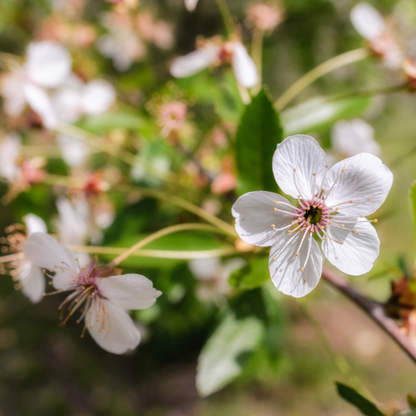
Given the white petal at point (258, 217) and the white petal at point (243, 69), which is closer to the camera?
the white petal at point (258, 217)

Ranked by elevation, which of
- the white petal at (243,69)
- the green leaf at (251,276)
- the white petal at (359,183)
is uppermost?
the white petal at (243,69)

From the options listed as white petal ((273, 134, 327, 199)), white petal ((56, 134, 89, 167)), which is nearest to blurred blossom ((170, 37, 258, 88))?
white petal ((273, 134, 327, 199))

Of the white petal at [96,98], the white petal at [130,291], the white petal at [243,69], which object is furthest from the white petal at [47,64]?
the white petal at [130,291]

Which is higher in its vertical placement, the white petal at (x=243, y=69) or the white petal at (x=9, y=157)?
the white petal at (x=243, y=69)

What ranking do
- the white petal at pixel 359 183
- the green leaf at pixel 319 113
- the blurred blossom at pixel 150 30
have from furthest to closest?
the blurred blossom at pixel 150 30
the green leaf at pixel 319 113
the white petal at pixel 359 183

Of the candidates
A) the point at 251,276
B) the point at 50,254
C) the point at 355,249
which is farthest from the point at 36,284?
the point at 355,249

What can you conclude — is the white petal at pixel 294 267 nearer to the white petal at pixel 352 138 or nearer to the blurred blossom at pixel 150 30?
the white petal at pixel 352 138

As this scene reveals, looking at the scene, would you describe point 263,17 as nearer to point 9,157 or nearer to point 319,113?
point 319,113
